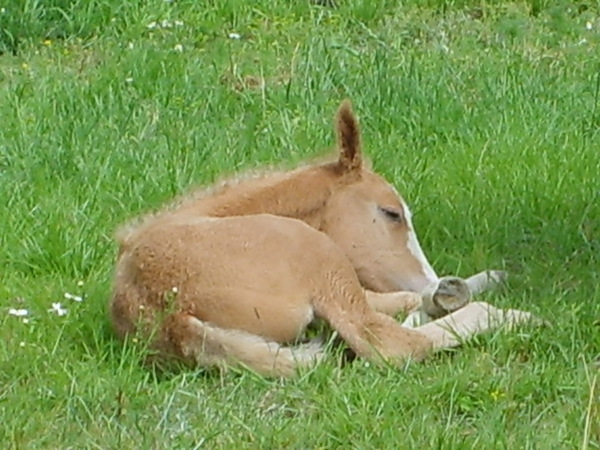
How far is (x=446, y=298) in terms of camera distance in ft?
18.7

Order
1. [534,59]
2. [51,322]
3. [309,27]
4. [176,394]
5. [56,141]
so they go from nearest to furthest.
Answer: [176,394] < [51,322] < [56,141] < [534,59] < [309,27]

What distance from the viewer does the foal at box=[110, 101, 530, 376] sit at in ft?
17.1

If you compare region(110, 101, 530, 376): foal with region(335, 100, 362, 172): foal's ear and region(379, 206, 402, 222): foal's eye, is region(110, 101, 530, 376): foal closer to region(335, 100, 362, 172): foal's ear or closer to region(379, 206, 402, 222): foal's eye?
region(335, 100, 362, 172): foal's ear

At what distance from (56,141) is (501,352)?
11.1 feet

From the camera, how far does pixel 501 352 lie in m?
5.30

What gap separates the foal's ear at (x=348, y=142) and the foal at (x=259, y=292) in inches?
0.4

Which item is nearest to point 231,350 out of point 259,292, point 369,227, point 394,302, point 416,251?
point 259,292

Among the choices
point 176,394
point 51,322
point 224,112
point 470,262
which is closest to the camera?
point 176,394

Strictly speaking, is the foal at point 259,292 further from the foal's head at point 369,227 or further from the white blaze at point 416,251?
the white blaze at point 416,251

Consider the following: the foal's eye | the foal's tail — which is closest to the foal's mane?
the foal's eye

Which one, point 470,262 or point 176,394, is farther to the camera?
point 470,262

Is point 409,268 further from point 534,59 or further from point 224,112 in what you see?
point 534,59

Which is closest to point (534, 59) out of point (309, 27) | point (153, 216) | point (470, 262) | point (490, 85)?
point (490, 85)

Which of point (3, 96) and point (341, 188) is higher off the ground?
point (341, 188)
